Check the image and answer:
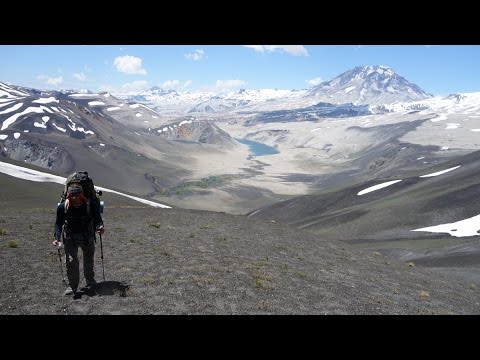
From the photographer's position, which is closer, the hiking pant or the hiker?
the hiker

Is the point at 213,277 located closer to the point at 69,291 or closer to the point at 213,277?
the point at 213,277

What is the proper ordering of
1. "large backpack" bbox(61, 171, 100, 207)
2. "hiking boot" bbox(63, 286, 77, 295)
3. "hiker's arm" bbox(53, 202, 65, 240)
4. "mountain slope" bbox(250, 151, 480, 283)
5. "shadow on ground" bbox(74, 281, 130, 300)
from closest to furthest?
"large backpack" bbox(61, 171, 100, 207) → "hiker's arm" bbox(53, 202, 65, 240) → "hiking boot" bbox(63, 286, 77, 295) → "shadow on ground" bbox(74, 281, 130, 300) → "mountain slope" bbox(250, 151, 480, 283)

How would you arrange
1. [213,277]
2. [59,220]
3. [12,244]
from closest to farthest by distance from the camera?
[59,220] → [213,277] → [12,244]

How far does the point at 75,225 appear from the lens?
11.6 meters

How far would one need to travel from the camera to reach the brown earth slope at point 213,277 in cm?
1228

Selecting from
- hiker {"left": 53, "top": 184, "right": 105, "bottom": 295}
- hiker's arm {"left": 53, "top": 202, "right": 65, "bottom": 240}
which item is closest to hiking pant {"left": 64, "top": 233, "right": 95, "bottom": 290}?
hiker {"left": 53, "top": 184, "right": 105, "bottom": 295}

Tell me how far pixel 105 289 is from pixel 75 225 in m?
2.56

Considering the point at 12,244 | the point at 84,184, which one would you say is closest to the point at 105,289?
the point at 84,184

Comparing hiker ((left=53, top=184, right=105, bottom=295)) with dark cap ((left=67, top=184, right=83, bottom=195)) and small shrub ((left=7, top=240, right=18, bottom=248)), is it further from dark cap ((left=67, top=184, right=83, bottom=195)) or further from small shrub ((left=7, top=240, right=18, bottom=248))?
small shrub ((left=7, top=240, right=18, bottom=248))

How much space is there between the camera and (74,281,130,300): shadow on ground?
12211mm

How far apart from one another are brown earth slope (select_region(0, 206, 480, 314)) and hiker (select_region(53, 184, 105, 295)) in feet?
3.13

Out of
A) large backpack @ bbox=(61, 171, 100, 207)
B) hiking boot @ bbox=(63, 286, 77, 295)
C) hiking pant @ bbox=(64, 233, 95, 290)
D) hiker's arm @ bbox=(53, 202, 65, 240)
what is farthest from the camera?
hiking boot @ bbox=(63, 286, 77, 295)

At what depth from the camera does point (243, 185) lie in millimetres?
190375
